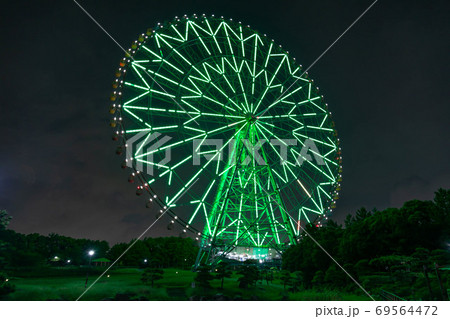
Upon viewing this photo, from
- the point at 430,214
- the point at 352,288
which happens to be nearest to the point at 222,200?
the point at 352,288

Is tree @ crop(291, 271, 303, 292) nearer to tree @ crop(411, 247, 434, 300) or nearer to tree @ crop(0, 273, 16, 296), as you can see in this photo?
tree @ crop(411, 247, 434, 300)

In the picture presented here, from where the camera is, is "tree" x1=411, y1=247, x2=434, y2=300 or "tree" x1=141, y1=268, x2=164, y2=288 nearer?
"tree" x1=411, y1=247, x2=434, y2=300

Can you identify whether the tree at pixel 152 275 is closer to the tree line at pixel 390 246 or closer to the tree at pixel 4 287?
the tree at pixel 4 287

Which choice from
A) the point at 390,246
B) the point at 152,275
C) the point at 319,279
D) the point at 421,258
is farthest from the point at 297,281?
the point at 152,275

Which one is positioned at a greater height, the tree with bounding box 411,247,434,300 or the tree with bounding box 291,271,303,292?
the tree with bounding box 411,247,434,300

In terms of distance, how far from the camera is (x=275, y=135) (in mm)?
23438

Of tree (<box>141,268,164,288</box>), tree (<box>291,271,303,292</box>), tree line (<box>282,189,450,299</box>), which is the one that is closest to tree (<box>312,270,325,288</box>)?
tree line (<box>282,189,450,299</box>)

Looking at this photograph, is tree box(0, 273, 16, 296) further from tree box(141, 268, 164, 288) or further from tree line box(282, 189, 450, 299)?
tree line box(282, 189, 450, 299)

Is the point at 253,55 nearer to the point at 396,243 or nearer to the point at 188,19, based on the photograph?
the point at 188,19

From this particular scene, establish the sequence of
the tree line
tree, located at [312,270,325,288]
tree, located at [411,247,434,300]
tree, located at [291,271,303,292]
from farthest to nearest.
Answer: tree, located at [312,270,325,288] → tree, located at [291,271,303,292] → the tree line → tree, located at [411,247,434,300]

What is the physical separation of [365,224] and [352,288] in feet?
11.5

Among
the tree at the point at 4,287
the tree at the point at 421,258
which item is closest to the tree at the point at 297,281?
the tree at the point at 421,258

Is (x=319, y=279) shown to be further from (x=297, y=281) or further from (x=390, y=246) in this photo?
(x=390, y=246)

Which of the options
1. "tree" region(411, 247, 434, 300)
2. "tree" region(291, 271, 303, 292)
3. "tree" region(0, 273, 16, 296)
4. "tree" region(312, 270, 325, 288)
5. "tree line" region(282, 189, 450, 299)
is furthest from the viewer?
"tree" region(312, 270, 325, 288)
